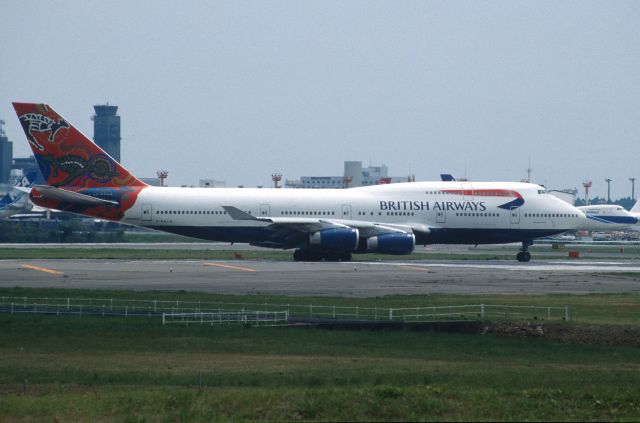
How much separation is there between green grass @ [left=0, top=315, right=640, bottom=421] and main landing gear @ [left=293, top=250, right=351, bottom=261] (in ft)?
116

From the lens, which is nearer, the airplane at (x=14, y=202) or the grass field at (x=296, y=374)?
the grass field at (x=296, y=374)

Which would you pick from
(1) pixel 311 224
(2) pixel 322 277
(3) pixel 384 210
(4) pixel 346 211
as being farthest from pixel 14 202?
(2) pixel 322 277

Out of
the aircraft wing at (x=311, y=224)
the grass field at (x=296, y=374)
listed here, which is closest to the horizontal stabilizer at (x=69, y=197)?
the aircraft wing at (x=311, y=224)

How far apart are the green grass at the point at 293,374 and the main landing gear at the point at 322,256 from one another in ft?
116

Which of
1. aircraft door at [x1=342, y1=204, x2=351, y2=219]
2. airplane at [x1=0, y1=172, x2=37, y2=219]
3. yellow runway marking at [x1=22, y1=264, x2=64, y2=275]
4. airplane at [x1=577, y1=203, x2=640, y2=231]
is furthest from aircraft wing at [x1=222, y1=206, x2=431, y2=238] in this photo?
airplane at [x1=0, y1=172, x2=37, y2=219]

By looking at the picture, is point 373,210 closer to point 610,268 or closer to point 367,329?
point 610,268

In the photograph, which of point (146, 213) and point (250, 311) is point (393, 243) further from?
point (250, 311)

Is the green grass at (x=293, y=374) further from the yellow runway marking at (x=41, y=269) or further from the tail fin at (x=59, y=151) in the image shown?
the tail fin at (x=59, y=151)

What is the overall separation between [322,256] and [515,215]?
623 inches

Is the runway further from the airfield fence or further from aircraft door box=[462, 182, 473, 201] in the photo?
aircraft door box=[462, 182, 473, 201]

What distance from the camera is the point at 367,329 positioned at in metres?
37.3

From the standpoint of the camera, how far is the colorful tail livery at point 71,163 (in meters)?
71.2

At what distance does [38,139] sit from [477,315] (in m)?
41.4

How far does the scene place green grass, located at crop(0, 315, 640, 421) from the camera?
75.2 feet
